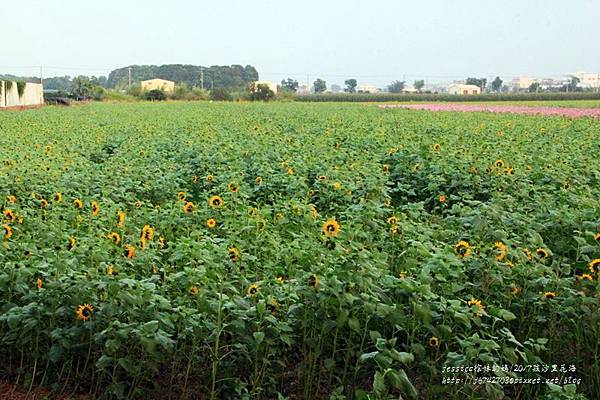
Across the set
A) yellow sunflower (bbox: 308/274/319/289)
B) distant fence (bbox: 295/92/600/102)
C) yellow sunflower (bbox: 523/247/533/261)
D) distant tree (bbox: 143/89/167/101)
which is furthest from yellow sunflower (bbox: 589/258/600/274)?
distant fence (bbox: 295/92/600/102)

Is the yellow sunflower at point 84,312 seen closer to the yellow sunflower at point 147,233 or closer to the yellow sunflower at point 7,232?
the yellow sunflower at point 147,233

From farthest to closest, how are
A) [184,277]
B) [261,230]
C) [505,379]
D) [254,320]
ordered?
1. [261,230]
2. [184,277]
3. [254,320]
4. [505,379]

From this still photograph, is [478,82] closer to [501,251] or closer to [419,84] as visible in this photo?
[419,84]

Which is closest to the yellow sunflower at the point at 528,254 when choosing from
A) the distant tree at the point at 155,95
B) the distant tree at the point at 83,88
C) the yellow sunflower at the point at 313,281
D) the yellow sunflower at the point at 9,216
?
the yellow sunflower at the point at 313,281

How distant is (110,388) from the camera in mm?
3299

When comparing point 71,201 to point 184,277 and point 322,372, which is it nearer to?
point 184,277

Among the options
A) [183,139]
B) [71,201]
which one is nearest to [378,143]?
[183,139]

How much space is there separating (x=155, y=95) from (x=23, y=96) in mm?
18646

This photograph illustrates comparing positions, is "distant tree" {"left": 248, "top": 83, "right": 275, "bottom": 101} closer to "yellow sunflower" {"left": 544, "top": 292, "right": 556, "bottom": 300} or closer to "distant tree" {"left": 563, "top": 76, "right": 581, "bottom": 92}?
"distant tree" {"left": 563, "top": 76, "right": 581, "bottom": 92}

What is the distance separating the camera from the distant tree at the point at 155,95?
59156 mm

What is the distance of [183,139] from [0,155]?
370cm

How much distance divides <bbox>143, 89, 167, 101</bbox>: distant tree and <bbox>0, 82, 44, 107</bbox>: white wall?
13.4 metres

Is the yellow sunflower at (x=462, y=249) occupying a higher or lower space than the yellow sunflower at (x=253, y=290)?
higher

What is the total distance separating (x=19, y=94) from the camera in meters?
40.7
